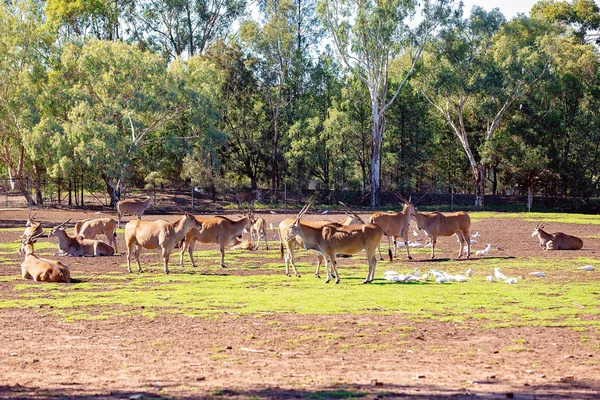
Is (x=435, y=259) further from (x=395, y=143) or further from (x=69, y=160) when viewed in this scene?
(x=395, y=143)

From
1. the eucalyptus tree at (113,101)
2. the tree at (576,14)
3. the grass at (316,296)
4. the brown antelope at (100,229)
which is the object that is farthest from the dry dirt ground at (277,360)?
the tree at (576,14)

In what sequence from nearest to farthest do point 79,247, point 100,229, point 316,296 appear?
1. point 316,296
2. point 79,247
3. point 100,229

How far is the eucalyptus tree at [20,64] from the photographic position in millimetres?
50406

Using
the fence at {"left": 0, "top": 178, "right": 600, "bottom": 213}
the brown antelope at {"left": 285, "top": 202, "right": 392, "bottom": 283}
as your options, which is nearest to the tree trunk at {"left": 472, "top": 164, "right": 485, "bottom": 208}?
the fence at {"left": 0, "top": 178, "right": 600, "bottom": 213}

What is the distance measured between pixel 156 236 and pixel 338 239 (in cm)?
500

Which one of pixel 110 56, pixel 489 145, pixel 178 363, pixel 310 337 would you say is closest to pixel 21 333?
pixel 178 363

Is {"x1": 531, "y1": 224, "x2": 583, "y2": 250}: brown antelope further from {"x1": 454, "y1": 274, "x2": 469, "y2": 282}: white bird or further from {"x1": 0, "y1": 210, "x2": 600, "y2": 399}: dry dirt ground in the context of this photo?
{"x1": 0, "y1": 210, "x2": 600, "y2": 399}: dry dirt ground

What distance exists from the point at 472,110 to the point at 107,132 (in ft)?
102

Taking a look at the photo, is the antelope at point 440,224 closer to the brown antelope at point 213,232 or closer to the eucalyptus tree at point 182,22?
the brown antelope at point 213,232

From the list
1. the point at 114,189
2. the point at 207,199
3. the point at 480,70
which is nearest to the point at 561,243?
the point at 114,189

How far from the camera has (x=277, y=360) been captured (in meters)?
9.44

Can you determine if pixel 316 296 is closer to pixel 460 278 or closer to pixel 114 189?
pixel 460 278

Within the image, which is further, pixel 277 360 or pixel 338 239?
pixel 338 239

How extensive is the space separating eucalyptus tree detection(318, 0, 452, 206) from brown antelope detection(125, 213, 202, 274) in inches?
1559
